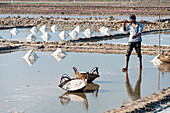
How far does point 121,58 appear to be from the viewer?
13.5m

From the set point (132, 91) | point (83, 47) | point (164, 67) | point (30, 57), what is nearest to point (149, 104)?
point (132, 91)

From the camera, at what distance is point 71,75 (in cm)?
1041

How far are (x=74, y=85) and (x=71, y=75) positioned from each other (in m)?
1.58

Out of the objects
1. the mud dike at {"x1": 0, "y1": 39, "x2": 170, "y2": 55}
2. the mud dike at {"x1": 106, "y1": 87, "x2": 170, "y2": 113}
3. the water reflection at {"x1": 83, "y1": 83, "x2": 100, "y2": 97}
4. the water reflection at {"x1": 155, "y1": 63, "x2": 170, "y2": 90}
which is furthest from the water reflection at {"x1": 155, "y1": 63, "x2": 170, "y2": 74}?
the mud dike at {"x1": 106, "y1": 87, "x2": 170, "y2": 113}

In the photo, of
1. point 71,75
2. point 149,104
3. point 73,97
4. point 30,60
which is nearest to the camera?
point 149,104

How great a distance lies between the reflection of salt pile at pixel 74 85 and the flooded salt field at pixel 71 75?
0.15 meters

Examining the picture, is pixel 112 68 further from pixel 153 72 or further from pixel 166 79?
pixel 166 79

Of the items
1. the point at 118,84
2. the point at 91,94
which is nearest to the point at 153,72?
the point at 118,84

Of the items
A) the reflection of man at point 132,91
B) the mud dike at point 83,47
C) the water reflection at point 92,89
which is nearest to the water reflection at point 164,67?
the reflection of man at point 132,91

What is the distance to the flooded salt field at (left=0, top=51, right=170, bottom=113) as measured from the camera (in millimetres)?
7652

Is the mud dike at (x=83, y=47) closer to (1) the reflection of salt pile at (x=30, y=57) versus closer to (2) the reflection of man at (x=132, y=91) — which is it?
(1) the reflection of salt pile at (x=30, y=57)

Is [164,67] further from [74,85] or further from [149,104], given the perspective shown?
[149,104]

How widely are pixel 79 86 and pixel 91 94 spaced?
1.05 feet

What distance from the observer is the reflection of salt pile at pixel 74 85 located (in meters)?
8.72
